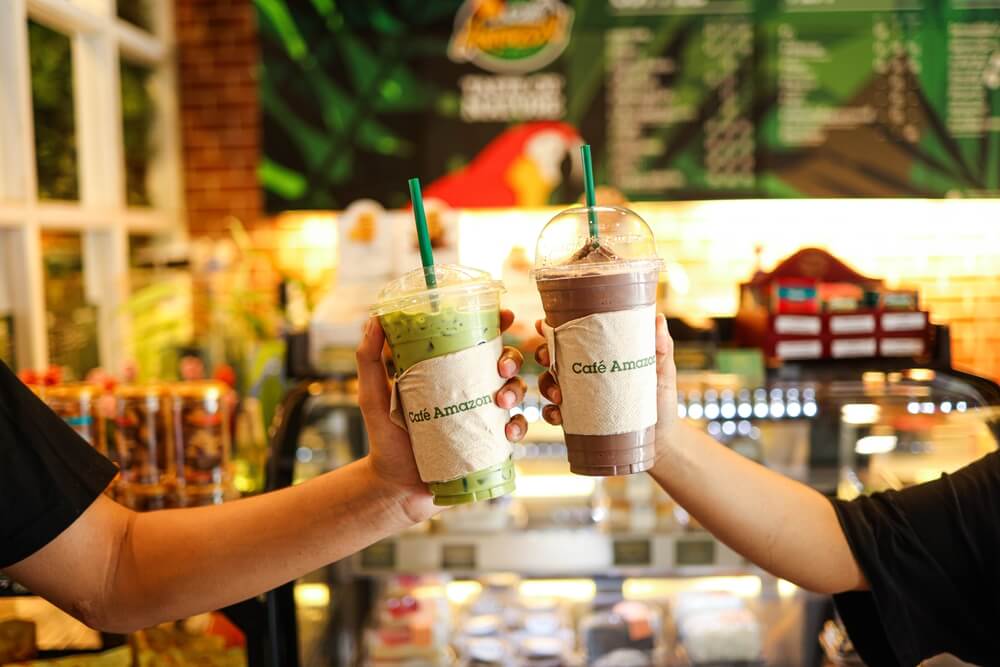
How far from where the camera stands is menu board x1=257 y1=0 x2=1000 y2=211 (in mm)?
4020

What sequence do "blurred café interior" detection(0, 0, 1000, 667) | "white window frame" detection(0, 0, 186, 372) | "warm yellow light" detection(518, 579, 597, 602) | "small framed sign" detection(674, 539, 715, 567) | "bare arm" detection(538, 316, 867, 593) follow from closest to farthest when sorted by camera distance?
1. "bare arm" detection(538, 316, 867, 593)
2. "blurred café interior" detection(0, 0, 1000, 667)
3. "small framed sign" detection(674, 539, 715, 567)
4. "warm yellow light" detection(518, 579, 597, 602)
5. "white window frame" detection(0, 0, 186, 372)

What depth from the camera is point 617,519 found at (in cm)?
217

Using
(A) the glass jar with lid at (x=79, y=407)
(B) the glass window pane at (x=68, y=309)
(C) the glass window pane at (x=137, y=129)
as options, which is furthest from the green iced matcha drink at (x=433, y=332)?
(C) the glass window pane at (x=137, y=129)

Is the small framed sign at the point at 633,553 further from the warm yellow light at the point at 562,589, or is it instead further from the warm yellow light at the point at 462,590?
the warm yellow light at the point at 462,590

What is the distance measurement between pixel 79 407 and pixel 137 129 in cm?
251

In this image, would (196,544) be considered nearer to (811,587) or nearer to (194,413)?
(194,413)

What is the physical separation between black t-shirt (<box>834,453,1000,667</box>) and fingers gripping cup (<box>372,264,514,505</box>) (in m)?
0.63

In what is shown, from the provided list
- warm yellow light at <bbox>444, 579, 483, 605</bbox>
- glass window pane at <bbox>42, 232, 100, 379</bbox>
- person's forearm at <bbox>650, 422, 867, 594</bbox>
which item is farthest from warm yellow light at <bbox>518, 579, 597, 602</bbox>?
glass window pane at <bbox>42, 232, 100, 379</bbox>

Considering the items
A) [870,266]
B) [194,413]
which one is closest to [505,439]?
[194,413]

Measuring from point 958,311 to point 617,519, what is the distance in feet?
9.17

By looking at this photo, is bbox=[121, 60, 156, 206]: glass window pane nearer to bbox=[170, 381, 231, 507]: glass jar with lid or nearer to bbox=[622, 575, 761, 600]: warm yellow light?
bbox=[170, 381, 231, 507]: glass jar with lid

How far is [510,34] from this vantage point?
4.10 meters

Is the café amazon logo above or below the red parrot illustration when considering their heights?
above

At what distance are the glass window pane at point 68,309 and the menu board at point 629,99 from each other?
0.99 metres
